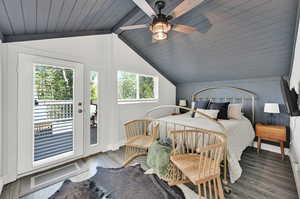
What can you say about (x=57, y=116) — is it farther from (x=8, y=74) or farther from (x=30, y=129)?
(x=8, y=74)

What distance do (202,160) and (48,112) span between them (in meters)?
2.50

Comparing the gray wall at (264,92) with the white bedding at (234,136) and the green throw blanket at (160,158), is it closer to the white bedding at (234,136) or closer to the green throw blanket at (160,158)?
the white bedding at (234,136)

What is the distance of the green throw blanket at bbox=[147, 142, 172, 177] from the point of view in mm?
1945

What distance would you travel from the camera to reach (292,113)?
1426mm

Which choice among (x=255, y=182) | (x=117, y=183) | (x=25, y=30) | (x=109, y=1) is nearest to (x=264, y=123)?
(x=255, y=182)

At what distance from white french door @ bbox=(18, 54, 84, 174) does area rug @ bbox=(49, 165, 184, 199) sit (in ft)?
2.40

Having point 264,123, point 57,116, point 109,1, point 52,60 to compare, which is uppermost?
point 109,1

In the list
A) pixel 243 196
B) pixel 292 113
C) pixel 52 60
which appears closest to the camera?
pixel 292 113

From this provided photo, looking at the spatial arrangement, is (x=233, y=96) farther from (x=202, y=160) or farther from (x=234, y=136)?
(x=202, y=160)

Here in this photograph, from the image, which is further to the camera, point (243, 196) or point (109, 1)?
point (109, 1)

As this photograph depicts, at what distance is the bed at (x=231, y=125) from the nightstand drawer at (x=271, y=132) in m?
0.14

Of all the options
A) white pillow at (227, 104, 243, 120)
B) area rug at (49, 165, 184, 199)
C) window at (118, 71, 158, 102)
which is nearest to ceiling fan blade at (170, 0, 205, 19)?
window at (118, 71, 158, 102)

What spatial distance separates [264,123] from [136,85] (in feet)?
10.7

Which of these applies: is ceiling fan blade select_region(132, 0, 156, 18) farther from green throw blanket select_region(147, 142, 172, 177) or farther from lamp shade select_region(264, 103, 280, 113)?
lamp shade select_region(264, 103, 280, 113)
